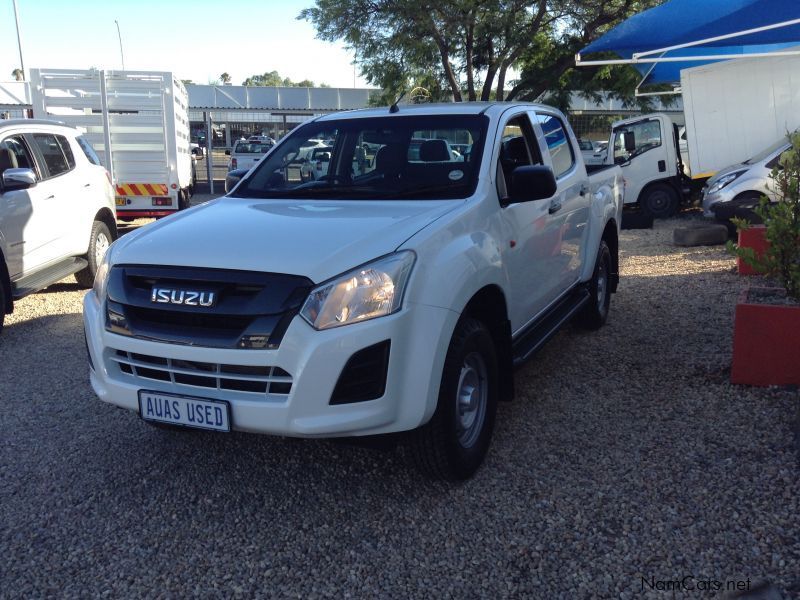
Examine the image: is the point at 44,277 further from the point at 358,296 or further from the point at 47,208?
the point at 358,296

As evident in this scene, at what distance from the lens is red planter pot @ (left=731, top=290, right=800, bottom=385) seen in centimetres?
464

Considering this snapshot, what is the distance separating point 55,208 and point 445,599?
6.29 m

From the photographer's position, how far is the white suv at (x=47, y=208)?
666cm

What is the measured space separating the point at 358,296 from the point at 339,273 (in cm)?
12

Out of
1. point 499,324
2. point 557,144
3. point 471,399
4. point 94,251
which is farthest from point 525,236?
point 94,251

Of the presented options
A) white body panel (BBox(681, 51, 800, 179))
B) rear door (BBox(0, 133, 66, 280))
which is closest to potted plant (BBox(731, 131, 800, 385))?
rear door (BBox(0, 133, 66, 280))

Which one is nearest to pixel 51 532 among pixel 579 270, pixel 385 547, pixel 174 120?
pixel 385 547

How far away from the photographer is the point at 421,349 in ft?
10.1

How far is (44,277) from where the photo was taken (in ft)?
23.7

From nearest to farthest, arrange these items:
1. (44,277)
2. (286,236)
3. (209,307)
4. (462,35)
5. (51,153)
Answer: (209,307)
(286,236)
(44,277)
(51,153)
(462,35)

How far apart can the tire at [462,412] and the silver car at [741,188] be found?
28.1 ft

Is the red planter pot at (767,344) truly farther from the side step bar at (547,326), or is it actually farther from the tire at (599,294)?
the tire at (599,294)

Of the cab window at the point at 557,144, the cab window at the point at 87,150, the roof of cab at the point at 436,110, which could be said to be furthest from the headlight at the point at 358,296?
the cab window at the point at 87,150

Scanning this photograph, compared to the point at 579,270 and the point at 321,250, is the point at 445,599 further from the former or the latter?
the point at 579,270
